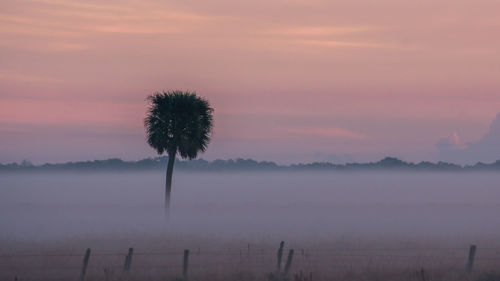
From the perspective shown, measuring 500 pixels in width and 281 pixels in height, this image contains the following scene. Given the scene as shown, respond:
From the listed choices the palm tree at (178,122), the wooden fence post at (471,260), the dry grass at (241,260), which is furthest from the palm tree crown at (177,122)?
the wooden fence post at (471,260)

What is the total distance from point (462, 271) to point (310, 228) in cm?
2557

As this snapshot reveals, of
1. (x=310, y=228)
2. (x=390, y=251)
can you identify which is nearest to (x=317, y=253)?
(x=390, y=251)

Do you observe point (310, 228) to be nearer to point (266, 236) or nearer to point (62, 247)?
point (266, 236)

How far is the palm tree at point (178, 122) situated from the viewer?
59.3 meters

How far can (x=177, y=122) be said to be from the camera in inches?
2336

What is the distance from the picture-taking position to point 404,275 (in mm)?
33938

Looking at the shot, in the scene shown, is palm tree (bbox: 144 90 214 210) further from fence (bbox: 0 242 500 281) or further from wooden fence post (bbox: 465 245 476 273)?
wooden fence post (bbox: 465 245 476 273)

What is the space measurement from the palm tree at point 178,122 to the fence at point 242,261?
1640cm

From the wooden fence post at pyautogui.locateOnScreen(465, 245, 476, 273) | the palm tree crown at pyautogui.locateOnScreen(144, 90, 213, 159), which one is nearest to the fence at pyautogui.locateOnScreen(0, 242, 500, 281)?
the wooden fence post at pyautogui.locateOnScreen(465, 245, 476, 273)

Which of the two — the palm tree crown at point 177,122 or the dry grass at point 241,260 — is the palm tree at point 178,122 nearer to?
the palm tree crown at point 177,122

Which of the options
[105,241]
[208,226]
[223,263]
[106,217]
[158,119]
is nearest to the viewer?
[223,263]

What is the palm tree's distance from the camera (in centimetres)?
5934

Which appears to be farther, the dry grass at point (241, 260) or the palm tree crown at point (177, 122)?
the palm tree crown at point (177, 122)

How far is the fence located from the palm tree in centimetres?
1640
